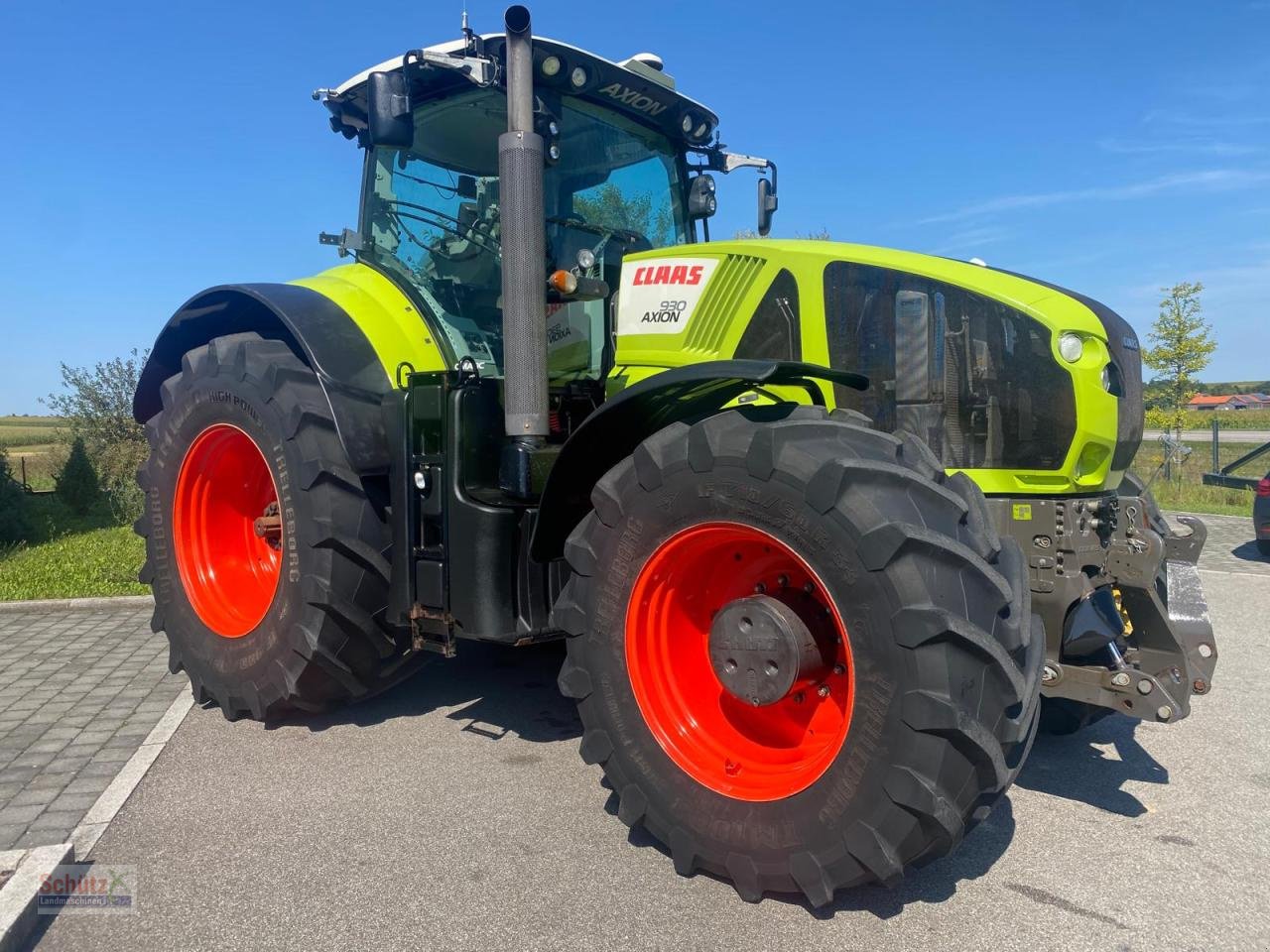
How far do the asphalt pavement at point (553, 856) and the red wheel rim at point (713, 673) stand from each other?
0.37m

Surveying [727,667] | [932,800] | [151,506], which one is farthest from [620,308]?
[151,506]

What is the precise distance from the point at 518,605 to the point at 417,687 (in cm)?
157

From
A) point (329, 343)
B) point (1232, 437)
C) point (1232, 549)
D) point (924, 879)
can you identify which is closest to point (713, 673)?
point (924, 879)

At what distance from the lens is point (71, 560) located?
926 centimetres

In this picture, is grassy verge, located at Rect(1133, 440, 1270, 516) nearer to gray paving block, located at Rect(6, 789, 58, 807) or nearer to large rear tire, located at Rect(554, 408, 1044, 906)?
large rear tire, located at Rect(554, 408, 1044, 906)

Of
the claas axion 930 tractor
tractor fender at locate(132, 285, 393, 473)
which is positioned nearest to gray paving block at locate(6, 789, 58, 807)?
the claas axion 930 tractor

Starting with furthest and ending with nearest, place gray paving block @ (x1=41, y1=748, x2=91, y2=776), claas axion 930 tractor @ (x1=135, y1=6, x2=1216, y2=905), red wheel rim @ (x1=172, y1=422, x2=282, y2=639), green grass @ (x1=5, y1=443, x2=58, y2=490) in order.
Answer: green grass @ (x1=5, y1=443, x2=58, y2=490)
red wheel rim @ (x1=172, y1=422, x2=282, y2=639)
gray paving block @ (x1=41, y1=748, x2=91, y2=776)
claas axion 930 tractor @ (x1=135, y1=6, x2=1216, y2=905)

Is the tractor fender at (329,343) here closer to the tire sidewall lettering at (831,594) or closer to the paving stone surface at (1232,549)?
Answer: the tire sidewall lettering at (831,594)

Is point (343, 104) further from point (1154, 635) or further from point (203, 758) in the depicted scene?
point (1154, 635)

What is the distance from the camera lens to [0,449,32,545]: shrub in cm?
1027

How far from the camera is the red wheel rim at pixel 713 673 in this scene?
9.68 ft

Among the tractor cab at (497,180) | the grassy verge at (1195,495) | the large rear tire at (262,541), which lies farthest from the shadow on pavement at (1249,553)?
the large rear tire at (262,541)

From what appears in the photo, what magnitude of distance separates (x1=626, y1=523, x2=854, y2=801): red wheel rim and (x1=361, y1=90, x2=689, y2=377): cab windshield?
142 cm

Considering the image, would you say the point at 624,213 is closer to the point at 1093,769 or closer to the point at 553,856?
the point at 553,856
